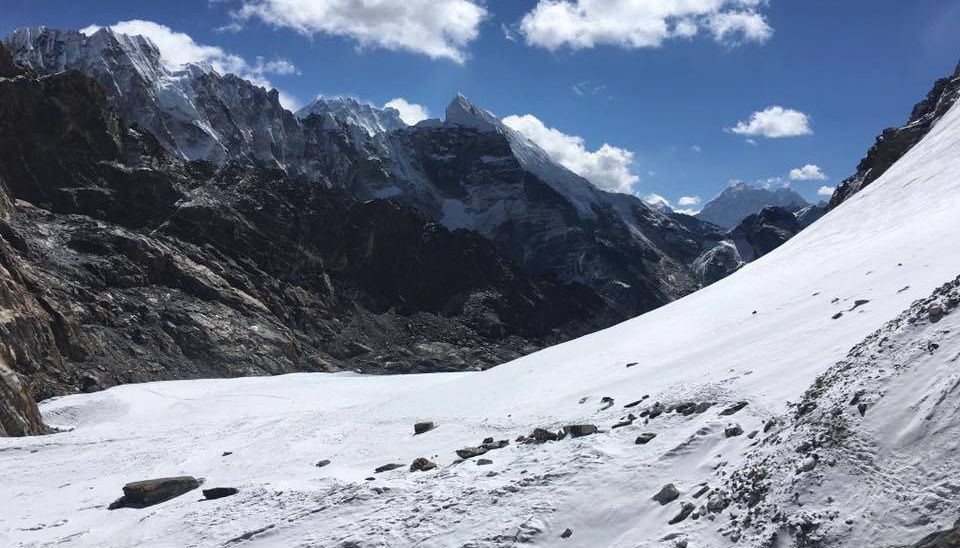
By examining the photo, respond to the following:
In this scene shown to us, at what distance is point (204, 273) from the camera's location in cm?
10188

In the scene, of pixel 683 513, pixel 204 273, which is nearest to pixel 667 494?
pixel 683 513

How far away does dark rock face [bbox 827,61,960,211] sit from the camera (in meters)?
85.0

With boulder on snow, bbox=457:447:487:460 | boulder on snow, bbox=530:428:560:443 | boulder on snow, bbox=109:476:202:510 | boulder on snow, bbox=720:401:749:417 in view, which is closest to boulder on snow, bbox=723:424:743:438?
boulder on snow, bbox=720:401:749:417

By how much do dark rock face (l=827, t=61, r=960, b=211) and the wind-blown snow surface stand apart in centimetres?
5417

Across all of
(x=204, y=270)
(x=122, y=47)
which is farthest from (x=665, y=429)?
(x=122, y=47)

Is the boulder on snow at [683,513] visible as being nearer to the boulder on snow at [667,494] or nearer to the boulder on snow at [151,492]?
the boulder on snow at [667,494]

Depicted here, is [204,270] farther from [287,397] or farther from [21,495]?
[21,495]

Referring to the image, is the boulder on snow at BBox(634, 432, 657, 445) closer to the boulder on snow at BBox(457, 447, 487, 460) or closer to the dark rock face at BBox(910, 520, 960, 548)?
the boulder on snow at BBox(457, 447, 487, 460)

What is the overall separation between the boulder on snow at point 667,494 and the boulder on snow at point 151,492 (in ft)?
43.3

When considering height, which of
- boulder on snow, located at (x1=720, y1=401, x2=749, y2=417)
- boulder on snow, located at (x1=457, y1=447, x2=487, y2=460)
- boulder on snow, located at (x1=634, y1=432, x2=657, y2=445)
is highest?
boulder on snow, located at (x1=720, y1=401, x2=749, y2=417)

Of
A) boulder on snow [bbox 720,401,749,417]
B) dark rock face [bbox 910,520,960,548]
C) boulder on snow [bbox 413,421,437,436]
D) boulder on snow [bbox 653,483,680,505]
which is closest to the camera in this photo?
dark rock face [bbox 910,520,960,548]

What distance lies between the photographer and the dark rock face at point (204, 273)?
243ft

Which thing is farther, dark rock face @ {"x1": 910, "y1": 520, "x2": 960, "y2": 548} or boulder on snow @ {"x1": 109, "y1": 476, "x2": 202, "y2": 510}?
boulder on snow @ {"x1": 109, "y1": 476, "x2": 202, "y2": 510}

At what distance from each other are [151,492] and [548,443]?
35.0 ft
